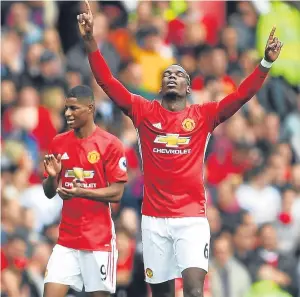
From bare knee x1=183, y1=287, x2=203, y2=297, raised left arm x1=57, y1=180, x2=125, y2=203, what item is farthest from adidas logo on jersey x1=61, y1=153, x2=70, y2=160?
bare knee x1=183, y1=287, x2=203, y2=297

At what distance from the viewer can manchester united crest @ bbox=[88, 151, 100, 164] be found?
13.6 meters

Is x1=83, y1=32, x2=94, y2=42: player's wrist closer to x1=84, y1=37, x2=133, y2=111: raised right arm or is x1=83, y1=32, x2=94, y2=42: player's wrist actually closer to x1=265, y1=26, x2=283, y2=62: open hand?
x1=84, y1=37, x2=133, y2=111: raised right arm

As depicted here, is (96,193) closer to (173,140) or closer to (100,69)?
(173,140)

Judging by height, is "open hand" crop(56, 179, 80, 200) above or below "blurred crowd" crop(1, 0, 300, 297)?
below

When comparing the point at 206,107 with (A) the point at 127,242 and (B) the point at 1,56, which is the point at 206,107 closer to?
(A) the point at 127,242

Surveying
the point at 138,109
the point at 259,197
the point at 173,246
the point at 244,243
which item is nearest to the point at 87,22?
the point at 138,109

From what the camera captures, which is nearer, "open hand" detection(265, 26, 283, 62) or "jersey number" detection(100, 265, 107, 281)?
"open hand" detection(265, 26, 283, 62)

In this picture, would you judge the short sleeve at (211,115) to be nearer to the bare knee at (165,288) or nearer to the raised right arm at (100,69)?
the raised right arm at (100,69)

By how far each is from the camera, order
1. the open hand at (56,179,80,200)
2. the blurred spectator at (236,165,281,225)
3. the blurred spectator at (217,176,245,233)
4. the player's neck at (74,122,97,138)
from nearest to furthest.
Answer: the open hand at (56,179,80,200)
the player's neck at (74,122,97,138)
the blurred spectator at (217,176,245,233)
the blurred spectator at (236,165,281,225)

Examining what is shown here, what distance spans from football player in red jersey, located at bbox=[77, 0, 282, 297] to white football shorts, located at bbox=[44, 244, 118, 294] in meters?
0.46

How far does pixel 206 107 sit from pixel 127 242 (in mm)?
3885

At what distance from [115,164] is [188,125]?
2.62 feet

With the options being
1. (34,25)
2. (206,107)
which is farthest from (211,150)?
(206,107)

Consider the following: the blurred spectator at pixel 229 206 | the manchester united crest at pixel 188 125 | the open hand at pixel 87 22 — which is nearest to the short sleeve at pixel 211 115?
the manchester united crest at pixel 188 125
